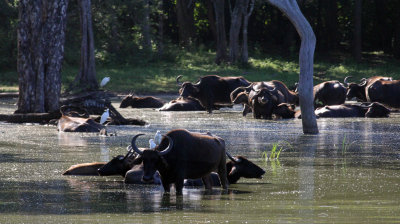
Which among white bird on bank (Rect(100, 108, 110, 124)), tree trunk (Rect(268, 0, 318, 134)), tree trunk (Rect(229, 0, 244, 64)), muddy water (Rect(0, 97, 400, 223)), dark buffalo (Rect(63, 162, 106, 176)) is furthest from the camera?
tree trunk (Rect(229, 0, 244, 64))

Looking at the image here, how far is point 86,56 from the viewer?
30.4 m

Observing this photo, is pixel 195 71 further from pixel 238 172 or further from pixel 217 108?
pixel 238 172

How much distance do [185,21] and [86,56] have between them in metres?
16.4

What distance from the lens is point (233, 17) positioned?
39.9 meters

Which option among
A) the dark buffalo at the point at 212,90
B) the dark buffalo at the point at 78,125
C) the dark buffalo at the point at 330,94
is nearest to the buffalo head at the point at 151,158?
the dark buffalo at the point at 78,125

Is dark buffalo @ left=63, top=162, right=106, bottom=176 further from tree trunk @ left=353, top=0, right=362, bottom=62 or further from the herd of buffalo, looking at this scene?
tree trunk @ left=353, top=0, right=362, bottom=62

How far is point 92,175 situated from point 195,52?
1282 inches

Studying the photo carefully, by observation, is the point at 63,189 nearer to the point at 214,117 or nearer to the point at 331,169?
the point at 331,169

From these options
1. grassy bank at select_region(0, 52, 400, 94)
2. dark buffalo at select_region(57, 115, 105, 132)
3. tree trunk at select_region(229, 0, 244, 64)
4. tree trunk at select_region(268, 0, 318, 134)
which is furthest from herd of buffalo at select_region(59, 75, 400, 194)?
tree trunk at select_region(229, 0, 244, 64)

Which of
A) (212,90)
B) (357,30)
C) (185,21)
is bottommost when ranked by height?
(212,90)

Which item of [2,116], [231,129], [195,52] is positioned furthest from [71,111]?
[195,52]

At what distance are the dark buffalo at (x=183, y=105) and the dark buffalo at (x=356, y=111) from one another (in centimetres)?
498

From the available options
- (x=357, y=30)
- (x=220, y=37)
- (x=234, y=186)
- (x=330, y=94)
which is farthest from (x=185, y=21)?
(x=234, y=186)

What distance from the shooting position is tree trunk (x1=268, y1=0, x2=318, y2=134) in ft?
53.4
